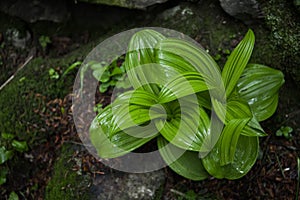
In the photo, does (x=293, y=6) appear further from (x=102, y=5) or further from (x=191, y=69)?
(x=102, y=5)

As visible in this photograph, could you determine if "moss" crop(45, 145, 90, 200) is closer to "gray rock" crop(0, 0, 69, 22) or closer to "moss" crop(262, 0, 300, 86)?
"gray rock" crop(0, 0, 69, 22)

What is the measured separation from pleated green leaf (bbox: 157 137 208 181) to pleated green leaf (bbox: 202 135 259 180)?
10cm

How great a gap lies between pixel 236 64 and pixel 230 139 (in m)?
0.45

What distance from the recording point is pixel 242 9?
264cm

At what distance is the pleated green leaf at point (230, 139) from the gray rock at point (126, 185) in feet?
1.60

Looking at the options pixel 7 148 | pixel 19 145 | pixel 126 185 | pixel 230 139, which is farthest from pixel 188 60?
pixel 7 148

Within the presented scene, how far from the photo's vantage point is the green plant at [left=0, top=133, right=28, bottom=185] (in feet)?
8.61

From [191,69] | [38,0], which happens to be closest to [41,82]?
[38,0]

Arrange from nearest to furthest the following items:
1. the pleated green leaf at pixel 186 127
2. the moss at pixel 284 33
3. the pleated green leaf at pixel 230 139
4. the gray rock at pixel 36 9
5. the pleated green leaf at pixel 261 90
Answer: the pleated green leaf at pixel 230 139 < the pleated green leaf at pixel 186 127 < the pleated green leaf at pixel 261 90 < the moss at pixel 284 33 < the gray rock at pixel 36 9

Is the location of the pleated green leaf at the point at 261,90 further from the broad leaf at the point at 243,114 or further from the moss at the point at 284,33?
the moss at the point at 284,33

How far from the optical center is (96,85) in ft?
9.01

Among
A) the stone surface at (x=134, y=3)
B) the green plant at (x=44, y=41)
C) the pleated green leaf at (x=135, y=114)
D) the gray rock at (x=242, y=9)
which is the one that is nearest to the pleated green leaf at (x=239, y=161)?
the pleated green leaf at (x=135, y=114)

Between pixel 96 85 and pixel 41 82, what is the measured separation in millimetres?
432

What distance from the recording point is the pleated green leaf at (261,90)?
2.36 metres
